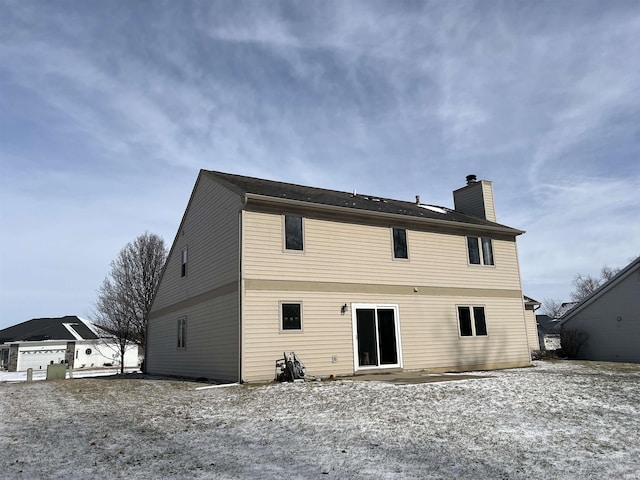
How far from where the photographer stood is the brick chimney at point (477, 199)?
22.0 meters

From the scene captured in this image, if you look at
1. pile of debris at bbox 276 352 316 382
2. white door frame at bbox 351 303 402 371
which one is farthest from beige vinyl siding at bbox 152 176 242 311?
white door frame at bbox 351 303 402 371

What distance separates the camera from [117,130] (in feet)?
52.1

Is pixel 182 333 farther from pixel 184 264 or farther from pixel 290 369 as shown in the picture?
pixel 290 369

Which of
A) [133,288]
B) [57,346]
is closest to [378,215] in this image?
[133,288]

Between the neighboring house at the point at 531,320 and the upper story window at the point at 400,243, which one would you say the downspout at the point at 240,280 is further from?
the neighboring house at the point at 531,320

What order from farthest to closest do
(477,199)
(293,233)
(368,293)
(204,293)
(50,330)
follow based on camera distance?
(50,330) < (477,199) < (204,293) < (368,293) < (293,233)

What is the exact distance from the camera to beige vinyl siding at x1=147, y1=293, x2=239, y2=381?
14.2 metres

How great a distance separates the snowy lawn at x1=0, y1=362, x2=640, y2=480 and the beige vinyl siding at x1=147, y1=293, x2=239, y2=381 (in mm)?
3032

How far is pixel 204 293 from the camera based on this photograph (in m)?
16.9

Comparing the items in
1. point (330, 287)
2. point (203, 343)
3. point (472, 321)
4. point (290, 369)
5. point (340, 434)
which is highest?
point (330, 287)

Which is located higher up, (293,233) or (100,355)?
(293,233)

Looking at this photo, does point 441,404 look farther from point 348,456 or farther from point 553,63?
point 553,63

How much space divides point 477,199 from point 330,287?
1058cm

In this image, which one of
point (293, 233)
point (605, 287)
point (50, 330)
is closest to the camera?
point (293, 233)
